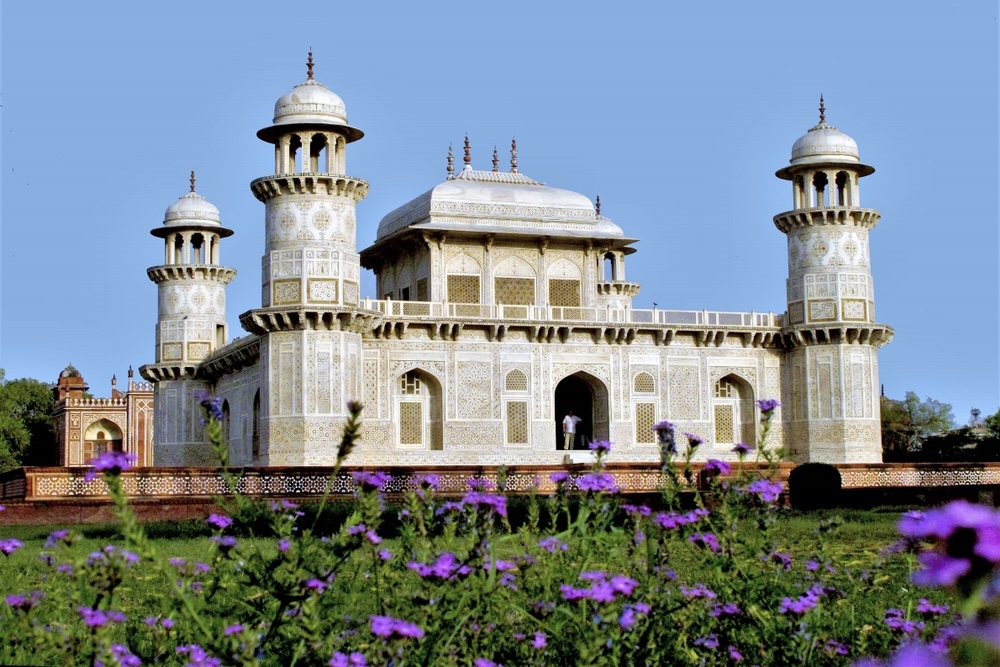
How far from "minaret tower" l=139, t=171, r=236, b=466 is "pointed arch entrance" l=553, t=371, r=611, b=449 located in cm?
914

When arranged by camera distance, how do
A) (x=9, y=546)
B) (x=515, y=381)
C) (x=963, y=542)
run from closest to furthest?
(x=963, y=542), (x=9, y=546), (x=515, y=381)

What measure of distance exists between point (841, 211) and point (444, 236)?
9.44 m

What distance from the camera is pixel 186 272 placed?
36781mm

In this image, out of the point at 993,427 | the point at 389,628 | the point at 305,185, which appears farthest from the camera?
the point at 993,427

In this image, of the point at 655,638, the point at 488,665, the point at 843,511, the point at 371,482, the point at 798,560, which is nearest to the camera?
the point at 488,665

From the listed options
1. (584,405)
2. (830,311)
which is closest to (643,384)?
(584,405)

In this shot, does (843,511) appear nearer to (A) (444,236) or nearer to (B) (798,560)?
(B) (798,560)

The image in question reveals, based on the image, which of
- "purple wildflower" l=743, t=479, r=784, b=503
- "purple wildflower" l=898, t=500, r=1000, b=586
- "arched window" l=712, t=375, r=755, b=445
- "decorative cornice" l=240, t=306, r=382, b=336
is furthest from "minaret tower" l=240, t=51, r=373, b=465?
"purple wildflower" l=898, t=500, r=1000, b=586

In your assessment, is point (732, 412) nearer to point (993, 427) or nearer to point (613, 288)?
point (613, 288)

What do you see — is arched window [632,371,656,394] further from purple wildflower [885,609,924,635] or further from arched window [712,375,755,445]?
purple wildflower [885,609,924,635]

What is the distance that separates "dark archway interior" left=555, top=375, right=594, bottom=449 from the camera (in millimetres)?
34406

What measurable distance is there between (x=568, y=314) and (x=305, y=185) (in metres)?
7.46

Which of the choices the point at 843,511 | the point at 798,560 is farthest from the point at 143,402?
the point at 798,560

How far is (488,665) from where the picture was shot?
4.13 metres
